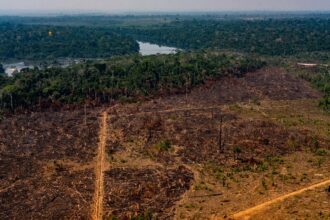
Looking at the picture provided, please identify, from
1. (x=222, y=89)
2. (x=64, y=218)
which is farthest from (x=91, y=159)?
(x=222, y=89)

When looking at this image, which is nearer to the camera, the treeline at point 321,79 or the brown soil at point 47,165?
the brown soil at point 47,165

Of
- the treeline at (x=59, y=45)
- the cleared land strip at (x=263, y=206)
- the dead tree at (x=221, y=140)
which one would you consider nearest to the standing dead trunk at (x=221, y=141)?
the dead tree at (x=221, y=140)

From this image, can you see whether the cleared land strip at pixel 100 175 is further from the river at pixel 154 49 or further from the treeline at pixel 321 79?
the river at pixel 154 49

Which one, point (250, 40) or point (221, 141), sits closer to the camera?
point (221, 141)

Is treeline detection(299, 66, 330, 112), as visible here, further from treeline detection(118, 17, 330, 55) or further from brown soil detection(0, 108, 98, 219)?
brown soil detection(0, 108, 98, 219)

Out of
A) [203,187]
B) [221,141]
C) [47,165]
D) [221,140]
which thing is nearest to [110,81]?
[221,140]

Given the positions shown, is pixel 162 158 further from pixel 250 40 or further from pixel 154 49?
pixel 154 49
